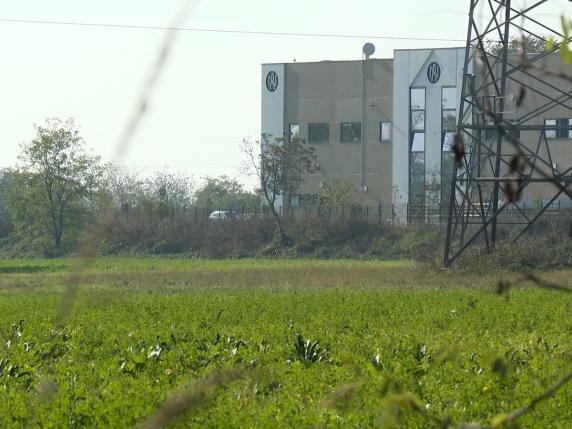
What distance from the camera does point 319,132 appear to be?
2621 inches

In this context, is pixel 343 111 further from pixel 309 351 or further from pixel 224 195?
pixel 309 351

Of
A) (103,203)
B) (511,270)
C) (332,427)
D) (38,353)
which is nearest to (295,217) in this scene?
(511,270)

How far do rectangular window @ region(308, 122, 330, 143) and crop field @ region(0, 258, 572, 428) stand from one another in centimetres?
4097

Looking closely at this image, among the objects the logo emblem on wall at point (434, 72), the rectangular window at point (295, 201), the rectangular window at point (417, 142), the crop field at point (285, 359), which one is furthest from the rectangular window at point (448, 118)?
the crop field at point (285, 359)

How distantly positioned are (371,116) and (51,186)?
19095 mm

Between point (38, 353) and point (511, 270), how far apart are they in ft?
63.1

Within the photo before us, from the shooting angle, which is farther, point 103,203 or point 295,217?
point 295,217

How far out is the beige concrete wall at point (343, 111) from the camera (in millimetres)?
65250

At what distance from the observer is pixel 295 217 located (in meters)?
58.1

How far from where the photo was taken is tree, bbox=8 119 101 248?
55.8 m

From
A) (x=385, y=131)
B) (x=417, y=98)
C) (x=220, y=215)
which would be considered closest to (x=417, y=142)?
(x=417, y=98)

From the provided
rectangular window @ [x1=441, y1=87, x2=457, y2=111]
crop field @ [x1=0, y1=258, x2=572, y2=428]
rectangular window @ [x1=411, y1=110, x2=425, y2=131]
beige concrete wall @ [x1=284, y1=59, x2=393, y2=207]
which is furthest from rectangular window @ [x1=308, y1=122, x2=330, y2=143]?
crop field @ [x1=0, y1=258, x2=572, y2=428]

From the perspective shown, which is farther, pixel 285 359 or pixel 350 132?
pixel 350 132

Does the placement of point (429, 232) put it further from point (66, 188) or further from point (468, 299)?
point (468, 299)
